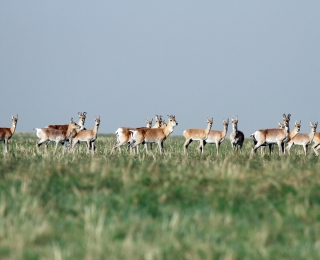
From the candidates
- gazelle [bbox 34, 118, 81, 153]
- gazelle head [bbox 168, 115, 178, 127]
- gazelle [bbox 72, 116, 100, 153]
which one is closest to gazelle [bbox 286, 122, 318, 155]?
gazelle head [bbox 168, 115, 178, 127]

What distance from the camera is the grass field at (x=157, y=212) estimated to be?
7715mm

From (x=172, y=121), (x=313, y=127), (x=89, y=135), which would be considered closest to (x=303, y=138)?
(x=313, y=127)

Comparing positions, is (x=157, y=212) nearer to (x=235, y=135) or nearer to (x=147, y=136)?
(x=147, y=136)

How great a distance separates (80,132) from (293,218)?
2039 centimetres

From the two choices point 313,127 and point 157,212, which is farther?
point 313,127

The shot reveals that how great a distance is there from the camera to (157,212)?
32.0ft

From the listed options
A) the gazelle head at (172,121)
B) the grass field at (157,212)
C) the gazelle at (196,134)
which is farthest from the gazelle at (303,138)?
the grass field at (157,212)

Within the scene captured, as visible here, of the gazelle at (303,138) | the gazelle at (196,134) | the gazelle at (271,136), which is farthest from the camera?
the gazelle at (196,134)

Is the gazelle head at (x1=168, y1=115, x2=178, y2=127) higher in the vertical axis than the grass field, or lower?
higher

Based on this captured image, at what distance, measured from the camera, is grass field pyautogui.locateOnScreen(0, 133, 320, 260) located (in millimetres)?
7715

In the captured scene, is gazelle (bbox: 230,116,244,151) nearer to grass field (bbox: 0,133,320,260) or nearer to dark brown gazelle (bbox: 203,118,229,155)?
dark brown gazelle (bbox: 203,118,229,155)

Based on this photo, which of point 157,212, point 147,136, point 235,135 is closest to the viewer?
point 157,212

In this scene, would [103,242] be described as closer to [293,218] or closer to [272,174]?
[293,218]

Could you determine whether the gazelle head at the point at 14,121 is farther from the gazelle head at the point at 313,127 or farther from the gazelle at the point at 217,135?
the gazelle head at the point at 313,127
